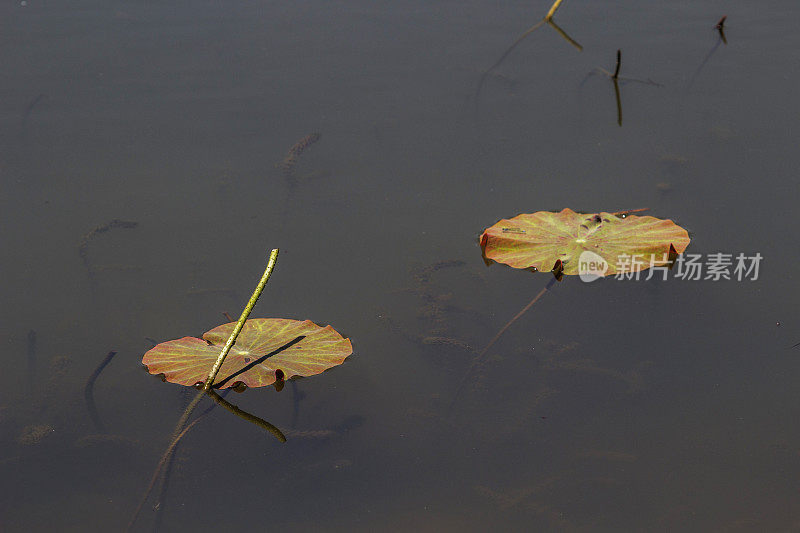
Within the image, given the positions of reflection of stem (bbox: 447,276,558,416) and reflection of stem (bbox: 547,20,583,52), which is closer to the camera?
reflection of stem (bbox: 447,276,558,416)

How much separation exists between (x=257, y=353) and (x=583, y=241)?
1463mm

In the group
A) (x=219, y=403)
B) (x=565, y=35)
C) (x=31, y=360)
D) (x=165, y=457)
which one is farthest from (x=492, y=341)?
(x=565, y=35)

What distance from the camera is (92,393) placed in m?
2.84

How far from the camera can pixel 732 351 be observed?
9.65ft

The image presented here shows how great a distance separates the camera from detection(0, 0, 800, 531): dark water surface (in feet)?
8.38

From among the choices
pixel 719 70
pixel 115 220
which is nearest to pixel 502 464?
pixel 115 220

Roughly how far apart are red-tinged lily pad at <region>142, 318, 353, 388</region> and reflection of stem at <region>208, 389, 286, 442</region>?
7cm

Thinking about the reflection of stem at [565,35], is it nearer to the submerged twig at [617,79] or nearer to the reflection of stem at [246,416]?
the submerged twig at [617,79]

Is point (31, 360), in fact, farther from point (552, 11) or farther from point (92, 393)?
point (552, 11)

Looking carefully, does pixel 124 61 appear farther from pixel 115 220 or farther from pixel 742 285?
pixel 742 285

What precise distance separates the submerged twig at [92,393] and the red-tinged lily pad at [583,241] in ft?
5.35

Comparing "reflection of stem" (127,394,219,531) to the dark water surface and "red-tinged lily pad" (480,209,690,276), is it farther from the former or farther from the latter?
"red-tinged lily pad" (480,209,690,276)

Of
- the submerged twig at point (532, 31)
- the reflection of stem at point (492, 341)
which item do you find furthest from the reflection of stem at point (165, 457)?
the submerged twig at point (532, 31)

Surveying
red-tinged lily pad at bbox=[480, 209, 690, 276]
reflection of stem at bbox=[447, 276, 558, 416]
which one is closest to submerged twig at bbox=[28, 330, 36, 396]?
reflection of stem at bbox=[447, 276, 558, 416]
